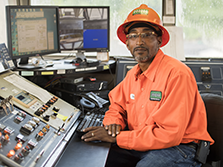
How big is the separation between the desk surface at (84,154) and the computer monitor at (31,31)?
3.15 ft

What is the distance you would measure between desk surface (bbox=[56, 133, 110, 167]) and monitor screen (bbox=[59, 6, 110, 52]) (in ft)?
4.01

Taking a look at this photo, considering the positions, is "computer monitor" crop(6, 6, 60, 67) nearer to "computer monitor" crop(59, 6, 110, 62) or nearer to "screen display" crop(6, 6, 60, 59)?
"screen display" crop(6, 6, 60, 59)

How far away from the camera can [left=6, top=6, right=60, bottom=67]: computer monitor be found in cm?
172

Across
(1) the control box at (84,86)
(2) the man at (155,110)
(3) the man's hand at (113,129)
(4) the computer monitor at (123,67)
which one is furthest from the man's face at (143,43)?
(4) the computer monitor at (123,67)

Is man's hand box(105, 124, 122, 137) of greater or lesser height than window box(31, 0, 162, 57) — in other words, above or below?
below

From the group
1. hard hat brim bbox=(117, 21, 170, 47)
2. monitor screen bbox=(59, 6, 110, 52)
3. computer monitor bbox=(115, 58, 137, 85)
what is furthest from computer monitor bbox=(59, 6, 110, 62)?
hard hat brim bbox=(117, 21, 170, 47)

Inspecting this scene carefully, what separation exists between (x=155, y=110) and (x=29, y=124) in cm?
65

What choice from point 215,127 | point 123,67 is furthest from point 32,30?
point 215,127

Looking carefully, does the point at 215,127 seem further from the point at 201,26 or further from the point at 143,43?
the point at 201,26

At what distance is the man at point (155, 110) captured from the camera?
1.14m

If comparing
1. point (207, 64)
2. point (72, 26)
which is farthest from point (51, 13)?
point (207, 64)

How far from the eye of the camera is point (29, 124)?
3.64 feet

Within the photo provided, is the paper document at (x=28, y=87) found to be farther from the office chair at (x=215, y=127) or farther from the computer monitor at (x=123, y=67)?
the office chair at (x=215, y=127)

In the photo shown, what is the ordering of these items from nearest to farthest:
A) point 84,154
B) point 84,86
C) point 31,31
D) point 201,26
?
1. point 84,154
2. point 31,31
3. point 84,86
4. point 201,26
